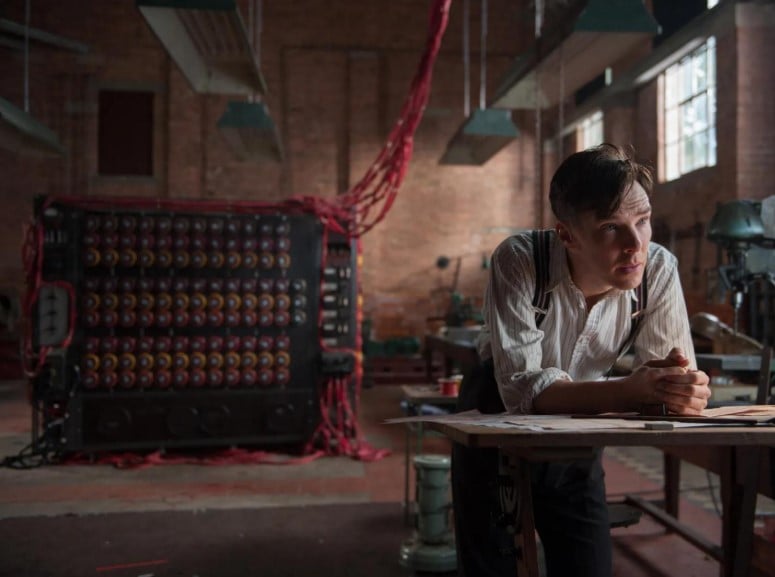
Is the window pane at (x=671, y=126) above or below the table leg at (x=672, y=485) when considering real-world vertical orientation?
above

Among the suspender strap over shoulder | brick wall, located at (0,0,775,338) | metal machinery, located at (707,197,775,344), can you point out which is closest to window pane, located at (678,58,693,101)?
brick wall, located at (0,0,775,338)

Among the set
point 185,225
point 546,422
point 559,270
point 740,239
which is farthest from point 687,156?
point 546,422

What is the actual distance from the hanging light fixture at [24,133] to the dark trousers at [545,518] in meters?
4.76

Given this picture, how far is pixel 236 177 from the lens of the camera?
434 inches

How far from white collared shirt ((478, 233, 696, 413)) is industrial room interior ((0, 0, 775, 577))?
0.38 m

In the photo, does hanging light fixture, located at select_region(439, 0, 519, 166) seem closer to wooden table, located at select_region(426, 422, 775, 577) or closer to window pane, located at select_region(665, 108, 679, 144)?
window pane, located at select_region(665, 108, 679, 144)

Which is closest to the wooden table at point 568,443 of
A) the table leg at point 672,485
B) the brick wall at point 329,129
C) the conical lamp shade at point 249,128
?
the table leg at point 672,485

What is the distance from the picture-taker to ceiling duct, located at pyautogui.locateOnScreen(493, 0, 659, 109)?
11.5 feet

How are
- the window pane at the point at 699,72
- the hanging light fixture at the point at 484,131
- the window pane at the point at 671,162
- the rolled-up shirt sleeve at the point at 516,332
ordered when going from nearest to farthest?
the rolled-up shirt sleeve at the point at 516,332 → the hanging light fixture at the point at 484,131 → the window pane at the point at 699,72 → the window pane at the point at 671,162

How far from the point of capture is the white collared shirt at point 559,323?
151cm

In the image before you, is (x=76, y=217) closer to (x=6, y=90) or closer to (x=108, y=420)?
(x=108, y=420)

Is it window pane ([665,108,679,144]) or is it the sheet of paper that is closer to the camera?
the sheet of paper

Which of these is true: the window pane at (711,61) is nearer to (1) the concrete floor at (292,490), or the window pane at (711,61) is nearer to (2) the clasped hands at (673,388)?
(1) the concrete floor at (292,490)

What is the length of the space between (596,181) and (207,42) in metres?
3.78
